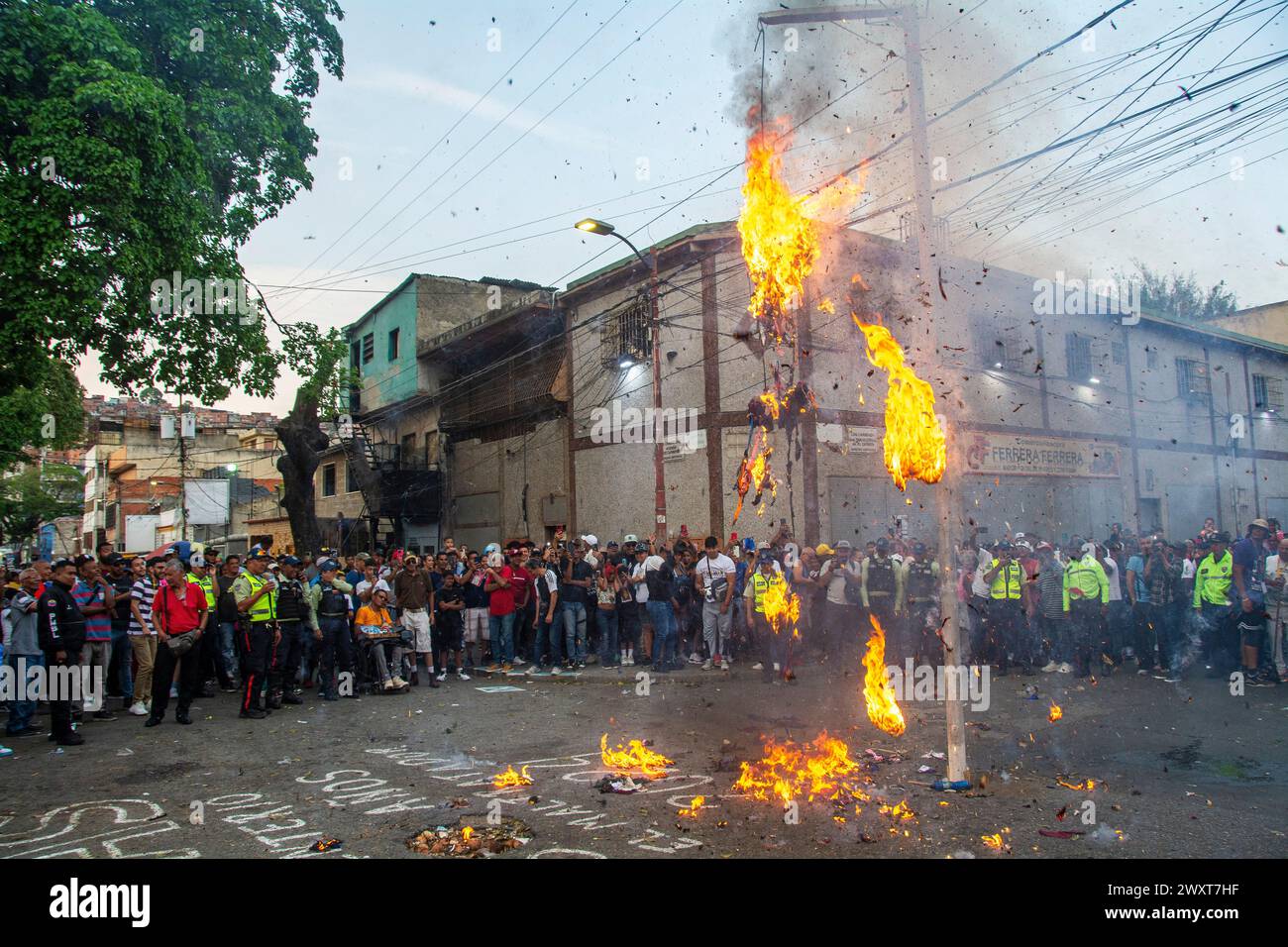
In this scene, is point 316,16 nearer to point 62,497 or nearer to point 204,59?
point 204,59

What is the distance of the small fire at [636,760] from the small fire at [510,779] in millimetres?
731

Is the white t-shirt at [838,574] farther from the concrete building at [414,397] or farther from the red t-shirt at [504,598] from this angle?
the concrete building at [414,397]

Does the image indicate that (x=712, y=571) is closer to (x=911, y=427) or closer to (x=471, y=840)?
(x=911, y=427)

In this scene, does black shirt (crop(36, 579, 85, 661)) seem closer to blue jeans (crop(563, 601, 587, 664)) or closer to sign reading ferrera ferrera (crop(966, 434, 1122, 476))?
blue jeans (crop(563, 601, 587, 664))

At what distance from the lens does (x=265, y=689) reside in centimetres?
1020

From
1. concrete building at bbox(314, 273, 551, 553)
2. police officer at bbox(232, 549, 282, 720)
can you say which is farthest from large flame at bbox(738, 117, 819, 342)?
concrete building at bbox(314, 273, 551, 553)

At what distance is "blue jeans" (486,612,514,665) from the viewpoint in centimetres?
1305

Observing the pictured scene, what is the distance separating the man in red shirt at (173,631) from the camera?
907 cm

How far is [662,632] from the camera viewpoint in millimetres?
12367

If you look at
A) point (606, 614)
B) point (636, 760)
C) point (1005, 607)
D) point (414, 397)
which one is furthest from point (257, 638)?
point (414, 397)

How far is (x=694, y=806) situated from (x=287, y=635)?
6890 mm

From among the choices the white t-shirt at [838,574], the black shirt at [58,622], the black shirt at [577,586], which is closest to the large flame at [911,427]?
the white t-shirt at [838,574]
